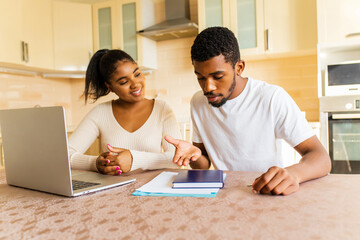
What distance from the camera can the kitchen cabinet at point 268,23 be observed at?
269 centimetres

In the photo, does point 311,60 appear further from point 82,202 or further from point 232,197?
point 82,202

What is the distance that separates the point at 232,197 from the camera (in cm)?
82

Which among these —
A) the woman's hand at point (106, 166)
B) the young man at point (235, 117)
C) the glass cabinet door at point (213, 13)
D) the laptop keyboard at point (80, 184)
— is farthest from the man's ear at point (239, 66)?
the glass cabinet door at point (213, 13)

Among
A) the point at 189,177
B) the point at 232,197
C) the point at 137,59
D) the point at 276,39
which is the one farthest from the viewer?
the point at 137,59

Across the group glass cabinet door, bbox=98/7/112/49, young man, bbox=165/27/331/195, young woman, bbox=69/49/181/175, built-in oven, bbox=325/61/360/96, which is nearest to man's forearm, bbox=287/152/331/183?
young man, bbox=165/27/331/195

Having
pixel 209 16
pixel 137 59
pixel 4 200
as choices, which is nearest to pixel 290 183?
pixel 4 200

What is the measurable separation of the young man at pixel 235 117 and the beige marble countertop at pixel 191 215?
0.97 feet

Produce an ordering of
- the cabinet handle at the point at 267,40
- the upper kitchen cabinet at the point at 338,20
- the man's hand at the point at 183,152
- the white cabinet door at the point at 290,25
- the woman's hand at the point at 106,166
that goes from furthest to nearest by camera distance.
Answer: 1. the cabinet handle at the point at 267,40
2. the white cabinet door at the point at 290,25
3. the upper kitchen cabinet at the point at 338,20
4. the woman's hand at the point at 106,166
5. the man's hand at the point at 183,152

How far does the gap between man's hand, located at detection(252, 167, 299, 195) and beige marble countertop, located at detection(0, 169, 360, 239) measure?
0.7 inches

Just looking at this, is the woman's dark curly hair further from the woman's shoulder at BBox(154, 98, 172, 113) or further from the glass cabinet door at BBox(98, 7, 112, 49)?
the glass cabinet door at BBox(98, 7, 112, 49)

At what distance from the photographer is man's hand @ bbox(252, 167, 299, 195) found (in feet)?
2.68

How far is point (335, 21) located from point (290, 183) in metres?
2.16

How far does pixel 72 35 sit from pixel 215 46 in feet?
8.56

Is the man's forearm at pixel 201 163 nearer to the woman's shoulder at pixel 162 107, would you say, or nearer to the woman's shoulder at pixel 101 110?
the woman's shoulder at pixel 162 107
